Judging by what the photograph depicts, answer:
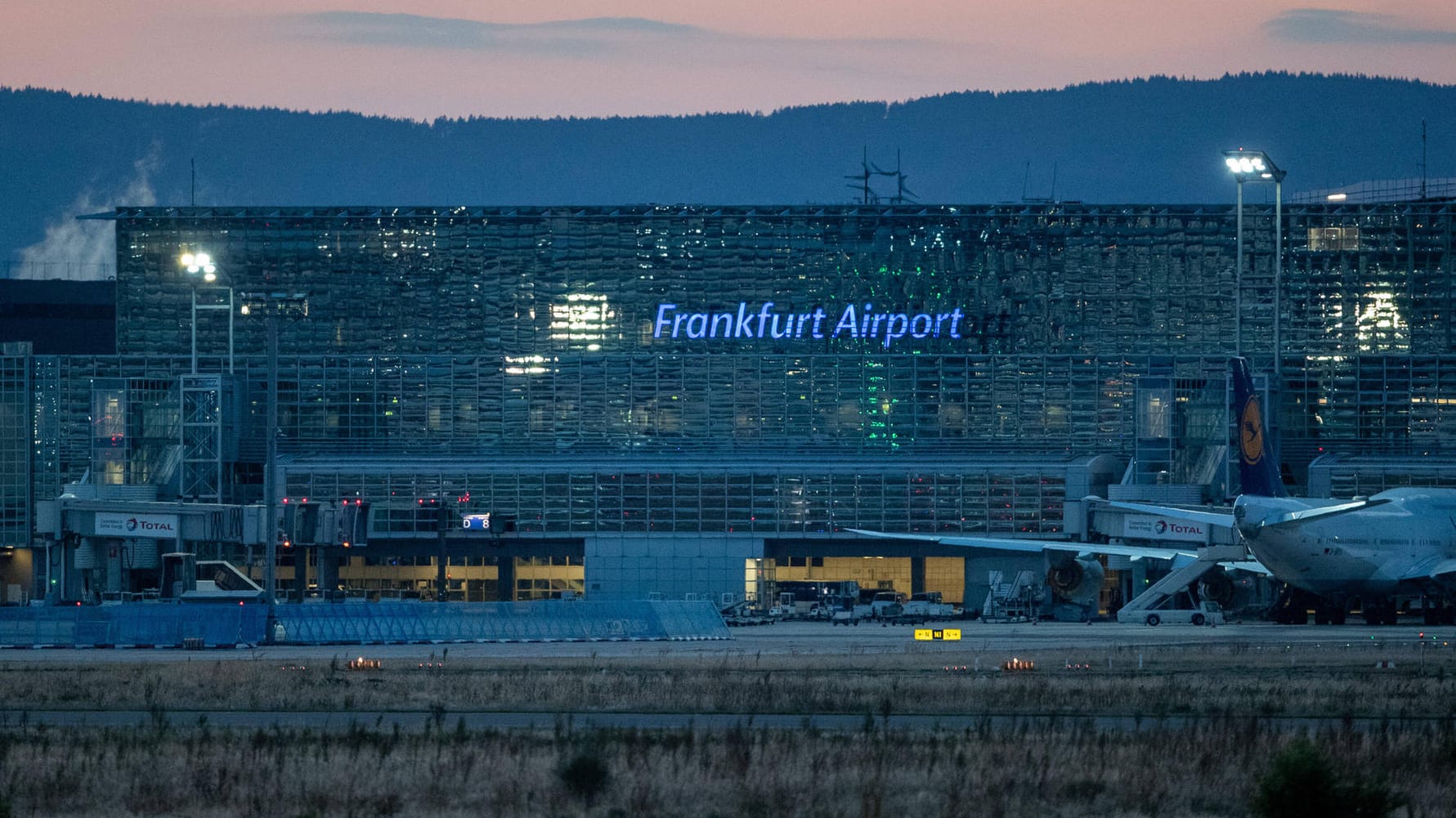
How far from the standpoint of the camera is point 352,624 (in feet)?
268

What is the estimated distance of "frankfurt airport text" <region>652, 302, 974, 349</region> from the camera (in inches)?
5497

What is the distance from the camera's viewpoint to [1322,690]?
180 feet

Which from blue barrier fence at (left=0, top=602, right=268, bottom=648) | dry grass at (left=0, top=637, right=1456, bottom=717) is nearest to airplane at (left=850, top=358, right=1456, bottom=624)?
dry grass at (left=0, top=637, right=1456, bottom=717)

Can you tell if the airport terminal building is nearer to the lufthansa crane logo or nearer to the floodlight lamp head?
the floodlight lamp head

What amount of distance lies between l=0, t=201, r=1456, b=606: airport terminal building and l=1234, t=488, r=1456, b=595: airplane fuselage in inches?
1035

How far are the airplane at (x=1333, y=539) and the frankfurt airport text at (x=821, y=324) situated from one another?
148 ft

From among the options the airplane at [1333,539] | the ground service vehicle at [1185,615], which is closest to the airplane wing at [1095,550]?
the airplane at [1333,539]

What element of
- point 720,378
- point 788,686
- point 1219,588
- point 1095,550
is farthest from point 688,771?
point 720,378

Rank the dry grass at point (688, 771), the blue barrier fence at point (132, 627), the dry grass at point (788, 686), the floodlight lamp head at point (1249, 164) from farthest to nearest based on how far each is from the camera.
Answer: the floodlight lamp head at point (1249, 164), the blue barrier fence at point (132, 627), the dry grass at point (788, 686), the dry grass at point (688, 771)

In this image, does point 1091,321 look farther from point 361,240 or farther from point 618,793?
point 618,793

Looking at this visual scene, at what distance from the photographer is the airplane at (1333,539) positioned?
86938mm

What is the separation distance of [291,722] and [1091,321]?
101 metres

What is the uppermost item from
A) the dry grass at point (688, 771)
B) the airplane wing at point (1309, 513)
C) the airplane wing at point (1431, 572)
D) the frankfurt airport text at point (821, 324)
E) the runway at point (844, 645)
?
the frankfurt airport text at point (821, 324)

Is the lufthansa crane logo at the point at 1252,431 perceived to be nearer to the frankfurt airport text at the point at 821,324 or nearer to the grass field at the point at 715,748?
the grass field at the point at 715,748
